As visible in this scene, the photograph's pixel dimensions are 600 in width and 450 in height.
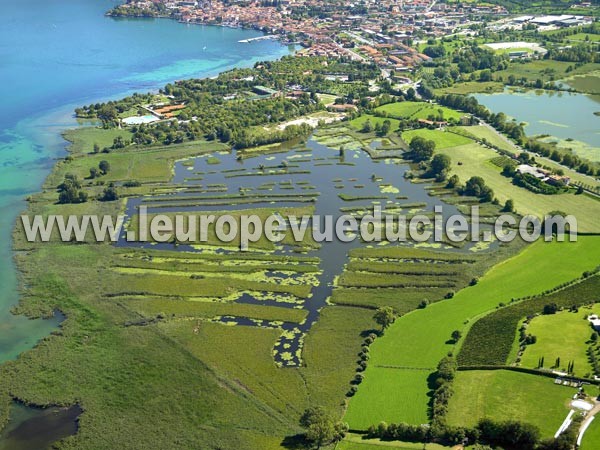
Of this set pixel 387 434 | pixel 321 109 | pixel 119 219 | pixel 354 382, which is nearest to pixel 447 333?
pixel 354 382

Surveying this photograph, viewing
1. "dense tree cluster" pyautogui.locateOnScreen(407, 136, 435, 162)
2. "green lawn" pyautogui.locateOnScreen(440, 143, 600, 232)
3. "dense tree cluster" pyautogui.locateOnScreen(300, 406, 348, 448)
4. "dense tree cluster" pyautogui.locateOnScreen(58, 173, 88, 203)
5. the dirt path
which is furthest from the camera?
"dense tree cluster" pyautogui.locateOnScreen(407, 136, 435, 162)

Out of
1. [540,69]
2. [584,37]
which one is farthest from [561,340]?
[584,37]

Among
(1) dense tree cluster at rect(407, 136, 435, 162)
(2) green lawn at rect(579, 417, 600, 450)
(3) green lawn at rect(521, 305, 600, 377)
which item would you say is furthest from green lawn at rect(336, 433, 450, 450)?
(1) dense tree cluster at rect(407, 136, 435, 162)

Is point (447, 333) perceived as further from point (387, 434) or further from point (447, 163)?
point (447, 163)

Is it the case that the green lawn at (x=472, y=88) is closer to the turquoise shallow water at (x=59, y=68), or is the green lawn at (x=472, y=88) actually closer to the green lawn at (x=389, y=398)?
the turquoise shallow water at (x=59, y=68)

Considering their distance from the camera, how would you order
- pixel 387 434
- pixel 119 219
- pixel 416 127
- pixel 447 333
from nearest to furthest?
1. pixel 387 434
2. pixel 447 333
3. pixel 119 219
4. pixel 416 127

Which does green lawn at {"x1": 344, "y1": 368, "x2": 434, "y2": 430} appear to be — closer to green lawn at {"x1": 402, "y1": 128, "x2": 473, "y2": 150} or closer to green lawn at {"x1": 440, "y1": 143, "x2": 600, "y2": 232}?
green lawn at {"x1": 440, "y1": 143, "x2": 600, "y2": 232}

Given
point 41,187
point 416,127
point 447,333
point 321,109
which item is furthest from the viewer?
point 321,109

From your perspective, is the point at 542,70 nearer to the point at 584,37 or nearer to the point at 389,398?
the point at 584,37
